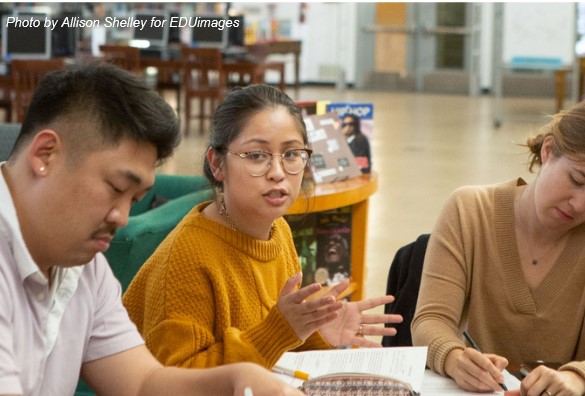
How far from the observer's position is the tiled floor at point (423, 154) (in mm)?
6707

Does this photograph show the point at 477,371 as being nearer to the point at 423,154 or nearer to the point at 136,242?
the point at 136,242

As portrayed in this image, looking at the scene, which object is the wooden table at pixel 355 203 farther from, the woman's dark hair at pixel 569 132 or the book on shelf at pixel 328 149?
the woman's dark hair at pixel 569 132

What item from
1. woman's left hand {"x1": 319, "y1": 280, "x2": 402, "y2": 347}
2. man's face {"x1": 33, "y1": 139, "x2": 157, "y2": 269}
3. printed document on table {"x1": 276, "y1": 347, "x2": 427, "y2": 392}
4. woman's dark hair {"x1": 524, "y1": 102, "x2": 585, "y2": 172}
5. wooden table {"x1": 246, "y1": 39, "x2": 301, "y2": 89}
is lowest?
printed document on table {"x1": 276, "y1": 347, "x2": 427, "y2": 392}

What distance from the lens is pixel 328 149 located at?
3812mm

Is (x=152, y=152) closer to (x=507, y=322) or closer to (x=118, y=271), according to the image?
(x=507, y=322)

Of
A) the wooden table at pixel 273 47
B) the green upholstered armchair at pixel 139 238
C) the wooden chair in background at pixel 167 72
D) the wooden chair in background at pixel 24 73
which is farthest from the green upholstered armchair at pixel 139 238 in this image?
the wooden table at pixel 273 47

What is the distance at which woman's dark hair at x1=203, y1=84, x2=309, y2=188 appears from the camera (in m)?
2.16

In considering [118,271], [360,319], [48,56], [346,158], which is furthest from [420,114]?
[360,319]

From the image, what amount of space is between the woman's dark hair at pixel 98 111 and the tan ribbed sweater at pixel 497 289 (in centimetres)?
104

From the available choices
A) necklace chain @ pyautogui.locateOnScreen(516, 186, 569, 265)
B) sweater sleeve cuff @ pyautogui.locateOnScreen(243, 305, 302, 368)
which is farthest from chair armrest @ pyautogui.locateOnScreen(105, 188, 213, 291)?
sweater sleeve cuff @ pyautogui.locateOnScreen(243, 305, 302, 368)

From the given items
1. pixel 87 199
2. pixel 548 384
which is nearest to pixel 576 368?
pixel 548 384

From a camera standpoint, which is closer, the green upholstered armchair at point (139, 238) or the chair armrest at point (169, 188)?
the green upholstered armchair at point (139, 238)

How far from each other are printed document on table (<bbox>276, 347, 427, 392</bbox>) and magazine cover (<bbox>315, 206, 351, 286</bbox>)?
5.75 feet

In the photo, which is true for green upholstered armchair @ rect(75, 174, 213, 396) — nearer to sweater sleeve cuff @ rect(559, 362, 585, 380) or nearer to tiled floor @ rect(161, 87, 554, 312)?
tiled floor @ rect(161, 87, 554, 312)
